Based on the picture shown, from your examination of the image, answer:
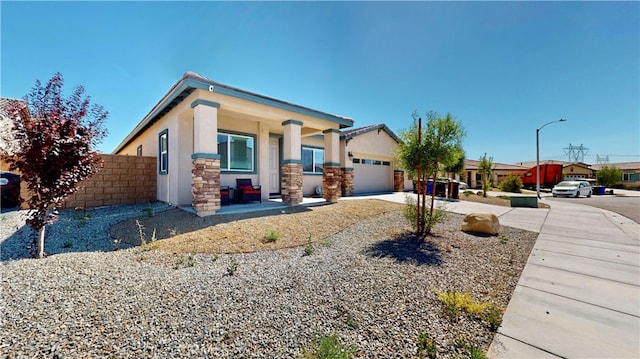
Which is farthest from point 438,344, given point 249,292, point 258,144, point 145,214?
point 258,144

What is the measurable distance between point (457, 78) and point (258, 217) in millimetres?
12156

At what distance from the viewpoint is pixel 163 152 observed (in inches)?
391

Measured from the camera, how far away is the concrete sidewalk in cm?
226

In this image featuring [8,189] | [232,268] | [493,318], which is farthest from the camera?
[8,189]

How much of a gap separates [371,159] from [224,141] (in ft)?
34.9

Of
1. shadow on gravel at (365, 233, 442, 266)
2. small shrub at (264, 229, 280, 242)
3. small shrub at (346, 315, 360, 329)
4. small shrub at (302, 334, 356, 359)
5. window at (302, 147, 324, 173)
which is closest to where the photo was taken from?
small shrub at (302, 334, 356, 359)

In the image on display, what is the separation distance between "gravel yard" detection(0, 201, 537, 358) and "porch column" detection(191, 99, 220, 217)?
2.31 m

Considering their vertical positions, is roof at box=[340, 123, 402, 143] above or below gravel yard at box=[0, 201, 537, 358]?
above

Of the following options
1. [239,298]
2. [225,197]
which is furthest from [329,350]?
[225,197]

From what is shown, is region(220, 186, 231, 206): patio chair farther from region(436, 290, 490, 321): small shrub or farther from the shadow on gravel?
region(436, 290, 490, 321): small shrub

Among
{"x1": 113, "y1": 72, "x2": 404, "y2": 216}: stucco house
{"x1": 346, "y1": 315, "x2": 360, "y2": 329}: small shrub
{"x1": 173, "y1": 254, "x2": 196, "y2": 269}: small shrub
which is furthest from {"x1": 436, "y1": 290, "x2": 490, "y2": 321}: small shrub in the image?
{"x1": 113, "y1": 72, "x2": 404, "y2": 216}: stucco house

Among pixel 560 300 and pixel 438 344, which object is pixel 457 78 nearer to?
pixel 560 300

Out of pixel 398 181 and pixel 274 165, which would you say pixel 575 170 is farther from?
pixel 274 165

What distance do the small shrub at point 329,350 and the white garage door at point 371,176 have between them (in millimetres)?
13842
